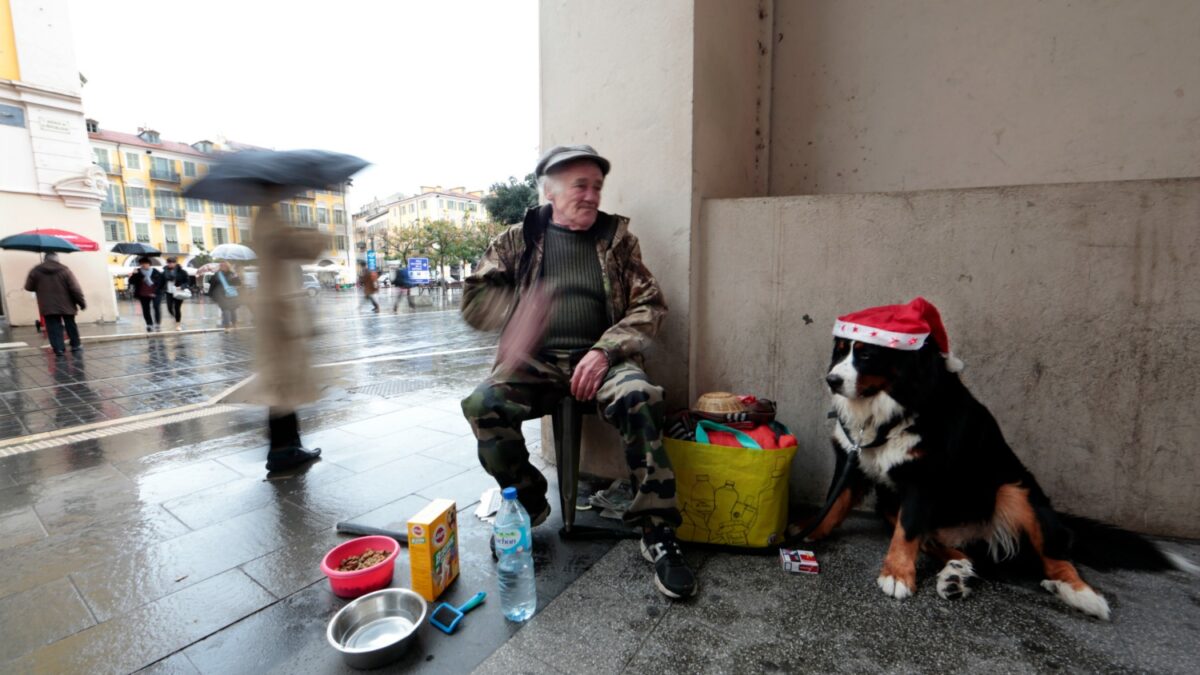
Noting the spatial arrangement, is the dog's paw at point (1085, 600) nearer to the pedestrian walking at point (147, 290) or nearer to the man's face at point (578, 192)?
the man's face at point (578, 192)

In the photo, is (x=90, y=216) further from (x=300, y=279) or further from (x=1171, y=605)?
(x=1171, y=605)

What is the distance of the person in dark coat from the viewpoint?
346 inches

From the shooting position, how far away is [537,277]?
8.89ft

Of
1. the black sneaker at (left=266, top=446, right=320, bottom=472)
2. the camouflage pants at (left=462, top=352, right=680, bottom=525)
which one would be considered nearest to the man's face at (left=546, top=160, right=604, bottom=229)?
the camouflage pants at (left=462, top=352, right=680, bottom=525)

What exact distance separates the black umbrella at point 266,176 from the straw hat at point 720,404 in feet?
7.64

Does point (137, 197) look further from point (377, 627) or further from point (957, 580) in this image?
point (957, 580)

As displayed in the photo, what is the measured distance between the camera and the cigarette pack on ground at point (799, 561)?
7.24ft

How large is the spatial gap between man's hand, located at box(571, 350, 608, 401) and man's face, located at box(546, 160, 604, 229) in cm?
76

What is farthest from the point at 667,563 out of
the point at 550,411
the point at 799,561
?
the point at 550,411

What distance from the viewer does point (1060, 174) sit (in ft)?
9.07

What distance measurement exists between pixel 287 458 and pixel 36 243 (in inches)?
504

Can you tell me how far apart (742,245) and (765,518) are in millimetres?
1429

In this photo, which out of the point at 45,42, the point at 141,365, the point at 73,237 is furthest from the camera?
the point at 45,42

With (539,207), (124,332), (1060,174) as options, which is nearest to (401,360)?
(539,207)
